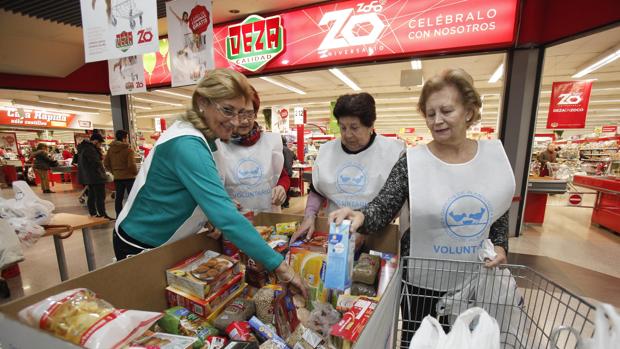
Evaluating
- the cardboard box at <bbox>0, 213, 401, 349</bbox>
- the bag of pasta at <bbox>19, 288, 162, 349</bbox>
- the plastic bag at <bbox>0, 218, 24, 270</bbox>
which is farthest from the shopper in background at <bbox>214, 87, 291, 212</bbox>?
the plastic bag at <bbox>0, 218, 24, 270</bbox>

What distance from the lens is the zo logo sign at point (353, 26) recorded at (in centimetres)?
415

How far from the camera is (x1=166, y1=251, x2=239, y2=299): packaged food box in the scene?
3.29 feet

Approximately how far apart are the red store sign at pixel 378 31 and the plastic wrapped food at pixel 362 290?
385 cm

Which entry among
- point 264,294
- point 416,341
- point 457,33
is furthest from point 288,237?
point 457,33

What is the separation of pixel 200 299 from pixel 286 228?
59 centimetres

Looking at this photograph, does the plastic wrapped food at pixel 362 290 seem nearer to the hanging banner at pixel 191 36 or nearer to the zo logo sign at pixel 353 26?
the hanging banner at pixel 191 36

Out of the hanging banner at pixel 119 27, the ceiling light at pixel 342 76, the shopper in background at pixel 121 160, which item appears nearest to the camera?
the hanging banner at pixel 119 27

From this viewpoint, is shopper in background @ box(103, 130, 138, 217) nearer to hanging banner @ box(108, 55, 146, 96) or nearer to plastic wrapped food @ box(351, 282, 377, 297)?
hanging banner @ box(108, 55, 146, 96)

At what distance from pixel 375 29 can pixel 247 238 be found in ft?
13.7

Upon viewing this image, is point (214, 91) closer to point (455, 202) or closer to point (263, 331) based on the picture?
point (263, 331)

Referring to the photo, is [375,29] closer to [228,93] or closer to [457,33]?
[457,33]

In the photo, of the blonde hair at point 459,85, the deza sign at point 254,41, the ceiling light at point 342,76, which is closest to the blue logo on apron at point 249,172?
the blonde hair at point 459,85

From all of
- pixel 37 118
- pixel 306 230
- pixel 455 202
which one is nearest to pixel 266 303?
pixel 306 230

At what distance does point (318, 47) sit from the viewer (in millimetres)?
4562
